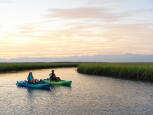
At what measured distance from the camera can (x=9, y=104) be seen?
17.3 m

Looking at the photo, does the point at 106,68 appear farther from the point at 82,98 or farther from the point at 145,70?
the point at 82,98

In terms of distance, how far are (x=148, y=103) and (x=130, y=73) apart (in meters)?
17.3

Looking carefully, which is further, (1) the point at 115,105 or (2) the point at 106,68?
(2) the point at 106,68

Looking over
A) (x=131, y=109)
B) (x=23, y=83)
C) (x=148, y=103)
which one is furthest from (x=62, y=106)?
(x=23, y=83)

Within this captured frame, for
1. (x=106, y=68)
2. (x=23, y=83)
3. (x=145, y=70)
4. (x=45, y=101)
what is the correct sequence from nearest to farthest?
(x=45, y=101) < (x=23, y=83) < (x=145, y=70) < (x=106, y=68)

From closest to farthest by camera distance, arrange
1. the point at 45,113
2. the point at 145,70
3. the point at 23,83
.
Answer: the point at 45,113 → the point at 23,83 → the point at 145,70

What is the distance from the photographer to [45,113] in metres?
14.7

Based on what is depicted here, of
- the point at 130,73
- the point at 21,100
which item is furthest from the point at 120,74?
the point at 21,100

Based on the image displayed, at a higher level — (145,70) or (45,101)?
(145,70)

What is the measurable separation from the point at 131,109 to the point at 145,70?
17189 millimetres

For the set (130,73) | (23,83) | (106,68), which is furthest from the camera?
(106,68)

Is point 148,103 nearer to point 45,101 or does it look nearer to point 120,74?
point 45,101

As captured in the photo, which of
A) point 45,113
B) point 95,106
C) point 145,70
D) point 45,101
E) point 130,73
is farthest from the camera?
point 130,73

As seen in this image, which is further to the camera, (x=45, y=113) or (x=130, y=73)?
(x=130, y=73)
